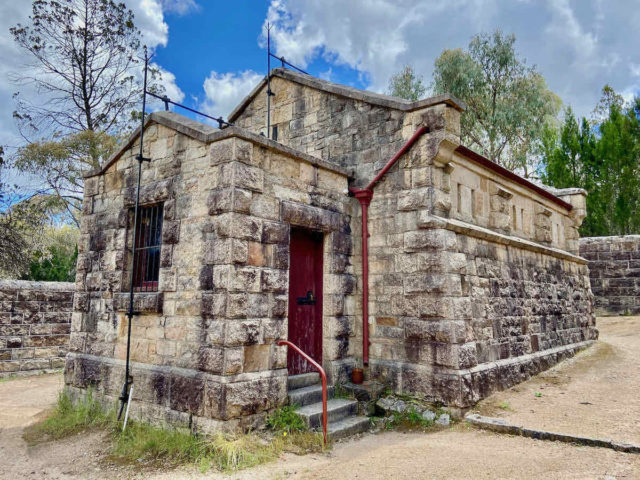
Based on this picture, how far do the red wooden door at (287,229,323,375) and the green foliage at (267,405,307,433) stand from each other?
2.90 feet

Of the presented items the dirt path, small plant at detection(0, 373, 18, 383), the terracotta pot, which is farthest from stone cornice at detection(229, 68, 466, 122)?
small plant at detection(0, 373, 18, 383)

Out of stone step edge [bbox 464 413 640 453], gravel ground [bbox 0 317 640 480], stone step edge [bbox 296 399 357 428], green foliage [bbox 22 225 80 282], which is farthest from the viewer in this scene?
green foliage [bbox 22 225 80 282]

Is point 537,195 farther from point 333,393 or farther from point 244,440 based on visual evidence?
point 244,440

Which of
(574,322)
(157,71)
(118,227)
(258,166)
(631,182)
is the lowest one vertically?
(574,322)

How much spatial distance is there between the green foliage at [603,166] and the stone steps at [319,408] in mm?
17343

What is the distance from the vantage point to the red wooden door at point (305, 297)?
6.38 m

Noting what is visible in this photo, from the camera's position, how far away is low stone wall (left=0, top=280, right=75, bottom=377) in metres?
9.43

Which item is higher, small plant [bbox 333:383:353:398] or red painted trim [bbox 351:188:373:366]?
red painted trim [bbox 351:188:373:366]

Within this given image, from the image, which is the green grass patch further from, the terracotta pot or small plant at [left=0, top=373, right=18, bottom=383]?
small plant at [left=0, top=373, right=18, bottom=383]

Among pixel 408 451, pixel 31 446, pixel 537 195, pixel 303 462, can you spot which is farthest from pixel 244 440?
pixel 537 195

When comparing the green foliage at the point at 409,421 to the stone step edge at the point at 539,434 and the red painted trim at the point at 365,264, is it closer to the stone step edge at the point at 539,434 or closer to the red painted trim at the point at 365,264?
the stone step edge at the point at 539,434

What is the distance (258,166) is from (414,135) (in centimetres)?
243

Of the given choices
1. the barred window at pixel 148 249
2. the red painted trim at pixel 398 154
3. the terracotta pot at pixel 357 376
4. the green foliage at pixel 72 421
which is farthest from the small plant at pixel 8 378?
the red painted trim at pixel 398 154

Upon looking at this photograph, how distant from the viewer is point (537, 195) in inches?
389
